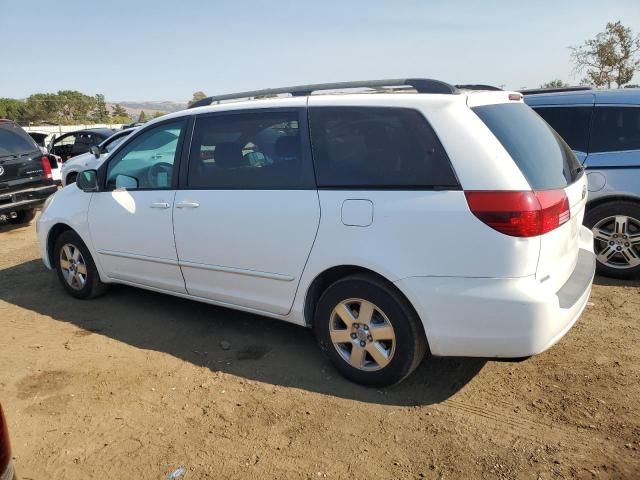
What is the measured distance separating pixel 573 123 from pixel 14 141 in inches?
330

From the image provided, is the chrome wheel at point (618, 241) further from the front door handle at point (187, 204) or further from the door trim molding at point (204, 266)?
the front door handle at point (187, 204)

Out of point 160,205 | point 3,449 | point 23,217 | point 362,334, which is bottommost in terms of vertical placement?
point 23,217

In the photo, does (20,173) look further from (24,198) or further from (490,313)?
(490,313)

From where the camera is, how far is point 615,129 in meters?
5.25

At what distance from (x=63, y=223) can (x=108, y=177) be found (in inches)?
29.4

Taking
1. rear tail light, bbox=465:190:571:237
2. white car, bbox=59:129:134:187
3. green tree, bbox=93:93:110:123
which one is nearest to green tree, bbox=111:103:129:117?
green tree, bbox=93:93:110:123

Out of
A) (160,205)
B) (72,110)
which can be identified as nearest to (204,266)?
(160,205)

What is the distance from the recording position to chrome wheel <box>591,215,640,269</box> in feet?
16.9

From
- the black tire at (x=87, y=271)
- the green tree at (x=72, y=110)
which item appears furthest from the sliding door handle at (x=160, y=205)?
the green tree at (x=72, y=110)

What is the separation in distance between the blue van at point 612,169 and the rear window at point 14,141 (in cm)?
822

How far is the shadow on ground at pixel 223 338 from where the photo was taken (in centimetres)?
344

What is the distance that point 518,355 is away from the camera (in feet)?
9.58

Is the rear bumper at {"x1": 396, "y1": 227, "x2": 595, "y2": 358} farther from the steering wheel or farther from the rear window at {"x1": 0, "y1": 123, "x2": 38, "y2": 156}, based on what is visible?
the rear window at {"x1": 0, "y1": 123, "x2": 38, "y2": 156}

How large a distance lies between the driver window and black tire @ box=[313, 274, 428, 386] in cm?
171
